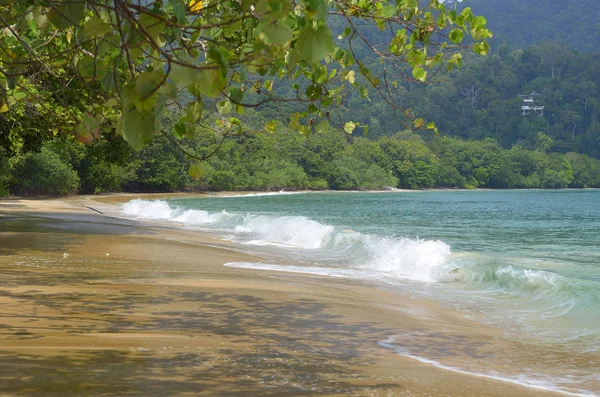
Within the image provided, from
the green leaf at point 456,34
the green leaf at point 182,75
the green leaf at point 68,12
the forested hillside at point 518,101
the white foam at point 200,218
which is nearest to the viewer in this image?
the green leaf at point 182,75

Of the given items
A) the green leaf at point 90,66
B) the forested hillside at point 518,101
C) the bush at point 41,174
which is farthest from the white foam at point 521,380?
the forested hillside at point 518,101

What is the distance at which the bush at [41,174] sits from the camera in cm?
5238

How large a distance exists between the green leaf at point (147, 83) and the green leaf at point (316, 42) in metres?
0.52

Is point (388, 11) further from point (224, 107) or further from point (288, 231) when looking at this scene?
point (288, 231)

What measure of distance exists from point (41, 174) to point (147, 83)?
53251 mm

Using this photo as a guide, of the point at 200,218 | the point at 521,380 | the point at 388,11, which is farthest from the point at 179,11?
the point at 200,218

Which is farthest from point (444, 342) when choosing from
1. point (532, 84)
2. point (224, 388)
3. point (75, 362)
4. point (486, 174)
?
point (532, 84)

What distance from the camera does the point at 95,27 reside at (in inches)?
116

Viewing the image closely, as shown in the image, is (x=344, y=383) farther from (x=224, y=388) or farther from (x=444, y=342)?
(x=444, y=342)

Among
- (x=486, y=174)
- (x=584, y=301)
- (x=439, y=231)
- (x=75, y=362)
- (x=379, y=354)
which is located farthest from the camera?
(x=486, y=174)

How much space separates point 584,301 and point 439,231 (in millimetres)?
19241

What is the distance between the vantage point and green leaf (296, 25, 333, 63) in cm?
272

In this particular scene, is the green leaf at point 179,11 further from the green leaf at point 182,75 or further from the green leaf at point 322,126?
the green leaf at point 322,126

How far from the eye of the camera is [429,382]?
552 cm
